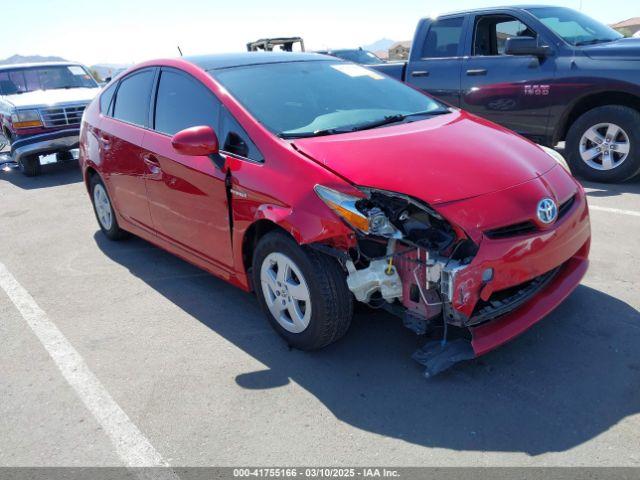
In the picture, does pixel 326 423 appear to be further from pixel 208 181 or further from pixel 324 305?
pixel 208 181

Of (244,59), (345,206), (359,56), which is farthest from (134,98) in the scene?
(359,56)

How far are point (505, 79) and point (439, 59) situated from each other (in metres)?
1.01

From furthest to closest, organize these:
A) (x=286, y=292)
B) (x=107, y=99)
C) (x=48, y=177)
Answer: (x=48, y=177) < (x=107, y=99) < (x=286, y=292)

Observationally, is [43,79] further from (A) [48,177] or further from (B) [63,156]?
(A) [48,177]

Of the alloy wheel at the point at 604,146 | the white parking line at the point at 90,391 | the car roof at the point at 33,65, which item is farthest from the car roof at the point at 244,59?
the car roof at the point at 33,65

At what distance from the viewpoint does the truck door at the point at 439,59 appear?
23.7ft

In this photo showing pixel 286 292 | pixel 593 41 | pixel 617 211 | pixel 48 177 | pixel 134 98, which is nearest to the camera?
pixel 286 292

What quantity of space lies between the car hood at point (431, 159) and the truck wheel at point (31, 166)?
7.45 meters

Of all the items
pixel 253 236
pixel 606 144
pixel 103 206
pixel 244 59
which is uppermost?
pixel 244 59

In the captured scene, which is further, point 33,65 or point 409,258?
point 33,65

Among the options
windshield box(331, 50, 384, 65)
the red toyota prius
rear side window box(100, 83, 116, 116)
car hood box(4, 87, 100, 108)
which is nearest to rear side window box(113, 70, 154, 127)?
rear side window box(100, 83, 116, 116)

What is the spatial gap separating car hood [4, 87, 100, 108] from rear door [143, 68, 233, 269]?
590cm

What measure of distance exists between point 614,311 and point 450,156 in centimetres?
149

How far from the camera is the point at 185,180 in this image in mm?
3770
